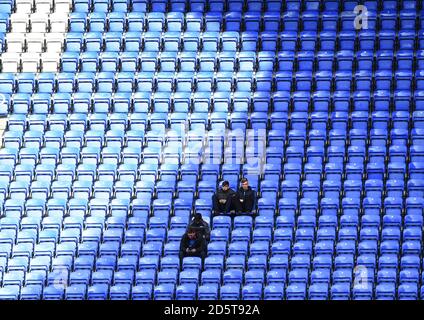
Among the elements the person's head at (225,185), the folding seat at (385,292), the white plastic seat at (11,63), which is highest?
the white plastic seat at (11,63)

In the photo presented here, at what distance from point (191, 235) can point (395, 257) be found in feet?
9.66

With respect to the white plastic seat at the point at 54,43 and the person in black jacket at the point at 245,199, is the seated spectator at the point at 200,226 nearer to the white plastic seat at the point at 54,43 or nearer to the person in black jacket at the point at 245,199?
the person in black jacket at the point at 245,199

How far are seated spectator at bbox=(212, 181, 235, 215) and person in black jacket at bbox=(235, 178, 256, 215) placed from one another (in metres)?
0.09

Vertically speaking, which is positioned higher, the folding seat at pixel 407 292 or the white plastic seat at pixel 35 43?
the white plastic seat at pixel 35 43

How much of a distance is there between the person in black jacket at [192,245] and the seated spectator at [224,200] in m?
0.78

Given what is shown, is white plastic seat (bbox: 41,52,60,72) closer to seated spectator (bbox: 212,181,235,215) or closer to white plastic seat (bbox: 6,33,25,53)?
white plastic seat (bbox: 6,33,25,53)

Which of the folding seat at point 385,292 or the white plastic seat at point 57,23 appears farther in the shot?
the white plastic seat at point 57,23

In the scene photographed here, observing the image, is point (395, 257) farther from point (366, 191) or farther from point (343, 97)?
point (343, 97)

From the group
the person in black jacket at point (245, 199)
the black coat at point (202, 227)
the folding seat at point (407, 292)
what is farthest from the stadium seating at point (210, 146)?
the black coat at point (202, 227)

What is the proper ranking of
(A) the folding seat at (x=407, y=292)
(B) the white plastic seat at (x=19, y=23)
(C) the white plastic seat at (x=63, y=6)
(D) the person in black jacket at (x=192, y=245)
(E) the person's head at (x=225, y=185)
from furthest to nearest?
(C) the white plastic seat at (x=63, y=6) < (B) the white plastic seat at (x=19, y=23) < (E) the person's head at (x=225, y=185) < (D) the person in black jacket at (x=192, y=245) < (A) the folding seat at (x=407, y=292)

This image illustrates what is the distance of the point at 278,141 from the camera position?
3044 centimetres

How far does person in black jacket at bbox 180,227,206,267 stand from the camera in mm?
28344

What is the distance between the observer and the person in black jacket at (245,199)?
2895 centimetres

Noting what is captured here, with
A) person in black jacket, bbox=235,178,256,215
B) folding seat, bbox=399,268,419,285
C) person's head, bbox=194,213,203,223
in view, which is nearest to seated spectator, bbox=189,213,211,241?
person's head, bbox=194,213,203,223
